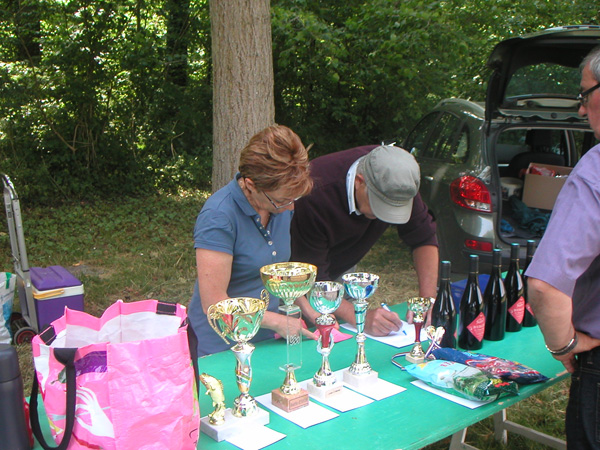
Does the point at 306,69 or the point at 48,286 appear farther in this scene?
the point at 306,69

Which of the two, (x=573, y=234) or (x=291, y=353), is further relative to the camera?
(x=291, y=353)

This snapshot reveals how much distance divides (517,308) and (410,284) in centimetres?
317

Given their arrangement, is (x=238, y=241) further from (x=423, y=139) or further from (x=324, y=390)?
(x=423, y=139)

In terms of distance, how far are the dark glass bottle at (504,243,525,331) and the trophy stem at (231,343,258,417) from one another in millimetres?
1277

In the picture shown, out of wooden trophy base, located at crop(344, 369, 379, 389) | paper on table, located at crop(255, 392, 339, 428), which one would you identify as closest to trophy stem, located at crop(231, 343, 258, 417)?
paper on table, located at crop(255, 392, 339, 428)

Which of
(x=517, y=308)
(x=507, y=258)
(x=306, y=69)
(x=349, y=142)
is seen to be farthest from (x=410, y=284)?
(x=349, y=142)

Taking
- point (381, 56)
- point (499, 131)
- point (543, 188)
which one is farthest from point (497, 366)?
point (381, 56)

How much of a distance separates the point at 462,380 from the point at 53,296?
10.7 feet

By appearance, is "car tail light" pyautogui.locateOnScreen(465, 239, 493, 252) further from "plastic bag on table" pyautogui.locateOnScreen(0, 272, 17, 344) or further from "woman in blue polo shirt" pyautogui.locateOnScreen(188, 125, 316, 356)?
"plastic bag on table" pyautogui.locateOnScreen(0, 272, 17, 344)

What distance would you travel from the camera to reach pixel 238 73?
158 inches

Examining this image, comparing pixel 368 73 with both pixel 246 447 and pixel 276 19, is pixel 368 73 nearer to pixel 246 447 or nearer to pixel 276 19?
pixel 276 19

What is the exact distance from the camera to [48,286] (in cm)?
406

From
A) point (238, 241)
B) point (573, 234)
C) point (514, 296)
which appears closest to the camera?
point (573, 234)

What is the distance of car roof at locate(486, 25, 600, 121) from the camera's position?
3.75 metres
